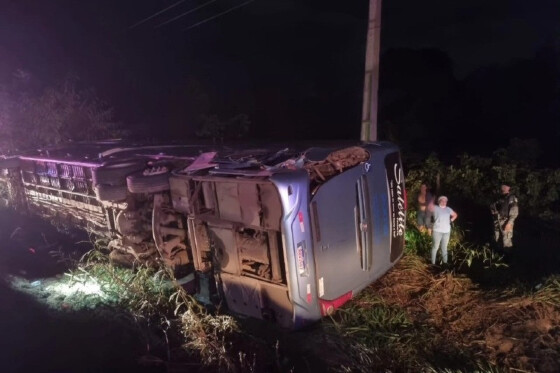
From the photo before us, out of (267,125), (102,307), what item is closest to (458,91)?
(267,125)

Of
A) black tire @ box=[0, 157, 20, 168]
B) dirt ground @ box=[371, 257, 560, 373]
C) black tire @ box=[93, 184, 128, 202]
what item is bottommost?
dirt ground @ box=[371, 257, 560, 373]

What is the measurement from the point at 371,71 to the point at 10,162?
8.41 m

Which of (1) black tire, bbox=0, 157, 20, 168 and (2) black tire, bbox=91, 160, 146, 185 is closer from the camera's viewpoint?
(2) black tire, bbox=91, 160, 146, 185

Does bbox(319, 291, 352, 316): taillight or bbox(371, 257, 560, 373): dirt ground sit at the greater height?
bbox(319, 291, 352, 316): taillight

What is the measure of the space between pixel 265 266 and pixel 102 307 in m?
2.60

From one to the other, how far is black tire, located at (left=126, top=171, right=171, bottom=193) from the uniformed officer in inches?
199

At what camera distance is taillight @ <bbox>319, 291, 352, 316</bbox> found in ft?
14.4

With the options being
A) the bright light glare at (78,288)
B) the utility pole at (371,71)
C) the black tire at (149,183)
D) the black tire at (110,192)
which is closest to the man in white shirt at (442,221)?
the utility pole at (371,71)

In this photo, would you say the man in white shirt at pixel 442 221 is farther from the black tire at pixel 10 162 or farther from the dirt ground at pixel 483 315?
the black tire at pixel 10 162

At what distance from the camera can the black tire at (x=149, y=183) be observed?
522 centimetres

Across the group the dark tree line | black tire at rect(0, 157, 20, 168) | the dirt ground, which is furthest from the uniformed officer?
black tire at rect(0, 157, 20, 168)

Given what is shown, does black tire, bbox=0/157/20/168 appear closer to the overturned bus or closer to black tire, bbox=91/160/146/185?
the overturned bus

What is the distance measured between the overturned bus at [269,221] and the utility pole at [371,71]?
1728mm

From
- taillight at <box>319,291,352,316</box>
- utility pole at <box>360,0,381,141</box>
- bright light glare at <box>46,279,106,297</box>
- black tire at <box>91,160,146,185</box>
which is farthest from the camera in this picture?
utility pole at <box>360,0,381,141</box>
